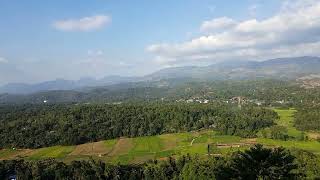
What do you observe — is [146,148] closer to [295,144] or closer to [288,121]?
[295,144]

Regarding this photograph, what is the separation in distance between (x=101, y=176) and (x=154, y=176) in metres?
7.13

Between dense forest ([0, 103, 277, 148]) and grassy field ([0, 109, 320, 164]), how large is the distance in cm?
402

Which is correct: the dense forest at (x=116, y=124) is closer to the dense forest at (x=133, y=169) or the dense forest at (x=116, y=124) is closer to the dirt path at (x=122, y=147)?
the dirt path at (x=122, y=147)

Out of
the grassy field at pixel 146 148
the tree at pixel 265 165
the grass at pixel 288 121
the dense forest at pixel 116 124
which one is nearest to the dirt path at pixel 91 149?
the grassy field at pixel 146 148

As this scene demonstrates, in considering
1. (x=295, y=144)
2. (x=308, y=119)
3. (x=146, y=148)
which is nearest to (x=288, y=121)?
(x=308, y=119)

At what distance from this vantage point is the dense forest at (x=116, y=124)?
8594 centimetres

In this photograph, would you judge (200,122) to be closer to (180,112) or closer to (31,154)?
(180,112)

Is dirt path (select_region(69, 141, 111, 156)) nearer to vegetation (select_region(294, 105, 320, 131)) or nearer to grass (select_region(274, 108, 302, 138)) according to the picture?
grass (select_region(274, 108, 302, 138))

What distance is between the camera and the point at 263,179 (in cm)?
Answer: 1838

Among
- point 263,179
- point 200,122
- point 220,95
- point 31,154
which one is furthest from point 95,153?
point 220,95

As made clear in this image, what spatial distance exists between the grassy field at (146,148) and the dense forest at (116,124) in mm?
4019

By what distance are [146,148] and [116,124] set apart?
21.3 meters

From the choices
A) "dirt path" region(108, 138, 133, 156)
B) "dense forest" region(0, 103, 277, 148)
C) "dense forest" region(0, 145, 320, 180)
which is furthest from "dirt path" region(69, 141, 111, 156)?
"dense forest" region(0, 145, 320, 180)

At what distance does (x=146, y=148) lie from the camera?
246 feet
